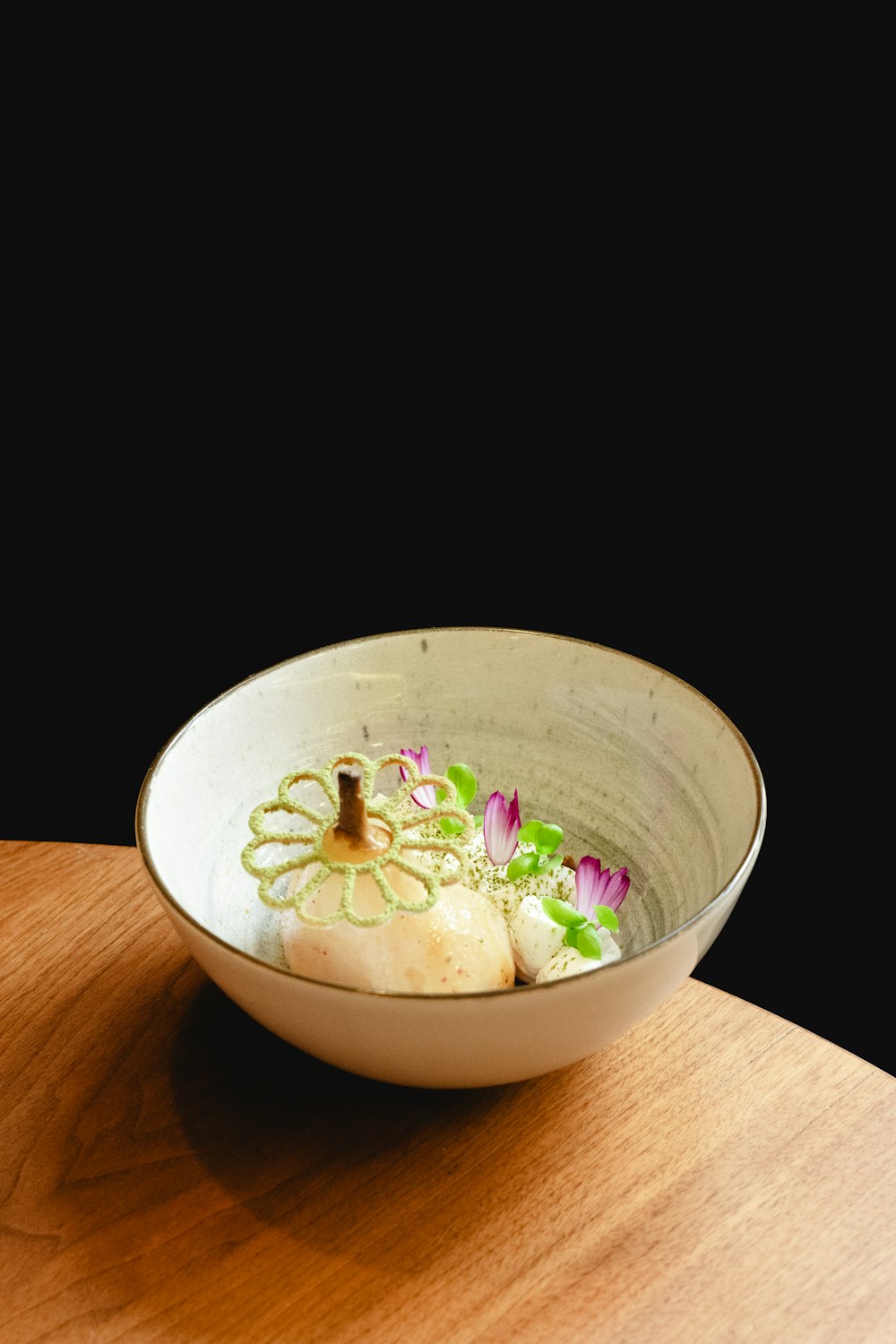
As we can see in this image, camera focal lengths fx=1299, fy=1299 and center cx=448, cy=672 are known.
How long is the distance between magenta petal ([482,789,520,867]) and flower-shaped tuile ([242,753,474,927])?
61mm

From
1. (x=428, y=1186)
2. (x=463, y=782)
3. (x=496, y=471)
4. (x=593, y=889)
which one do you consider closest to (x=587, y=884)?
(x=593, y=889)

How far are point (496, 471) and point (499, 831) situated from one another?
604 millimetres

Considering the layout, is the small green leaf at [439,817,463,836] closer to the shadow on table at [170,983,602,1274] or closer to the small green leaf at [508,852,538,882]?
the small green leaf at [508,852,538,882]

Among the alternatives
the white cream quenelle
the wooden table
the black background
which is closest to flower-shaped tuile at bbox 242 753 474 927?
the white cream quenelle

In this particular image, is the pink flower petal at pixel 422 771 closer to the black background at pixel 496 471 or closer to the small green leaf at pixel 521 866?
the small green leaf at pixel 521 866

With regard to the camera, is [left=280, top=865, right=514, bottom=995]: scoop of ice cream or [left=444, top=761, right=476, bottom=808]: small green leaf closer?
[left=280, top=865, right=514, bottom=995]: scoop of ice cream

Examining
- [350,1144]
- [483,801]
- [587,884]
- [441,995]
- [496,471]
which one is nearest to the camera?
[441,995]

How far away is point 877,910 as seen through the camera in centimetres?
140

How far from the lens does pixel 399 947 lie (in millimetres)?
721

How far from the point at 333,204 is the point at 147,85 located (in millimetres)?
196

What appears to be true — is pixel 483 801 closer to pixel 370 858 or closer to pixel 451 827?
pixel 451 827

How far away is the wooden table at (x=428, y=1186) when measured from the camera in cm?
62

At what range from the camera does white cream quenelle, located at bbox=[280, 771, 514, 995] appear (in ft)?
2.36

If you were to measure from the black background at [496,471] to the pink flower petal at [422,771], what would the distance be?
0.42 metres
